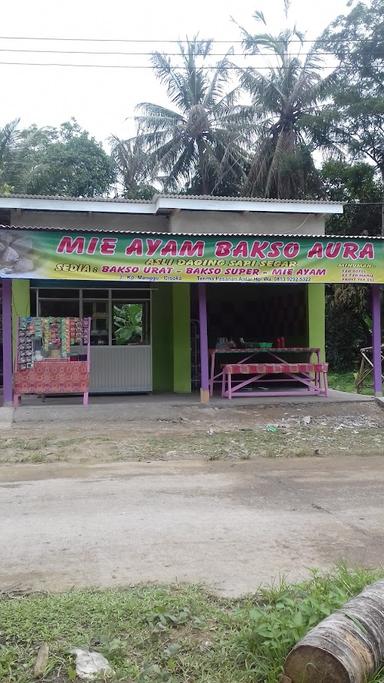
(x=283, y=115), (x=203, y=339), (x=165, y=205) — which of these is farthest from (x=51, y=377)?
(x=283, y=115)

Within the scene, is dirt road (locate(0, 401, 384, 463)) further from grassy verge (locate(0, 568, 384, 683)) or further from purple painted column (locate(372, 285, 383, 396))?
grassy verge (locate(0, 568, 384, 683))

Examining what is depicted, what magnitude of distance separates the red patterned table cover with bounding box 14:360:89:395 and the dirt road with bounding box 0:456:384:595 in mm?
4141

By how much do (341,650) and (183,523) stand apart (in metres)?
2.65

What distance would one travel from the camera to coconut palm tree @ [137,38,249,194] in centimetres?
3020

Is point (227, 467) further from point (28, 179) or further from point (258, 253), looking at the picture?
point (28, 179)

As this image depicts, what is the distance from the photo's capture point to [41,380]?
39.4 ft

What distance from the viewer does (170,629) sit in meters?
3.48

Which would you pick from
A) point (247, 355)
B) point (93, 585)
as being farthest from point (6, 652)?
point (247, 355)

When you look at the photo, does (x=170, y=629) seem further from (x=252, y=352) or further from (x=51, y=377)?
(x=252, y=352)

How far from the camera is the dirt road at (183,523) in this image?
4.36m

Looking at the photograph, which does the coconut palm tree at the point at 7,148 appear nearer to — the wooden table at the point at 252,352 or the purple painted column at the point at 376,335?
the wooden table at the point at 252,352

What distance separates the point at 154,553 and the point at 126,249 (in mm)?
8147

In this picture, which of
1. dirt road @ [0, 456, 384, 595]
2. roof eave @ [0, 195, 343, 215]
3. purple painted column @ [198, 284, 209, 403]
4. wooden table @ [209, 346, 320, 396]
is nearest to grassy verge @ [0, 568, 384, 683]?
dirt road @ [0, 456, 384, 595]

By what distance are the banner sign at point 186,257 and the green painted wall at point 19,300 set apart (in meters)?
2.09
